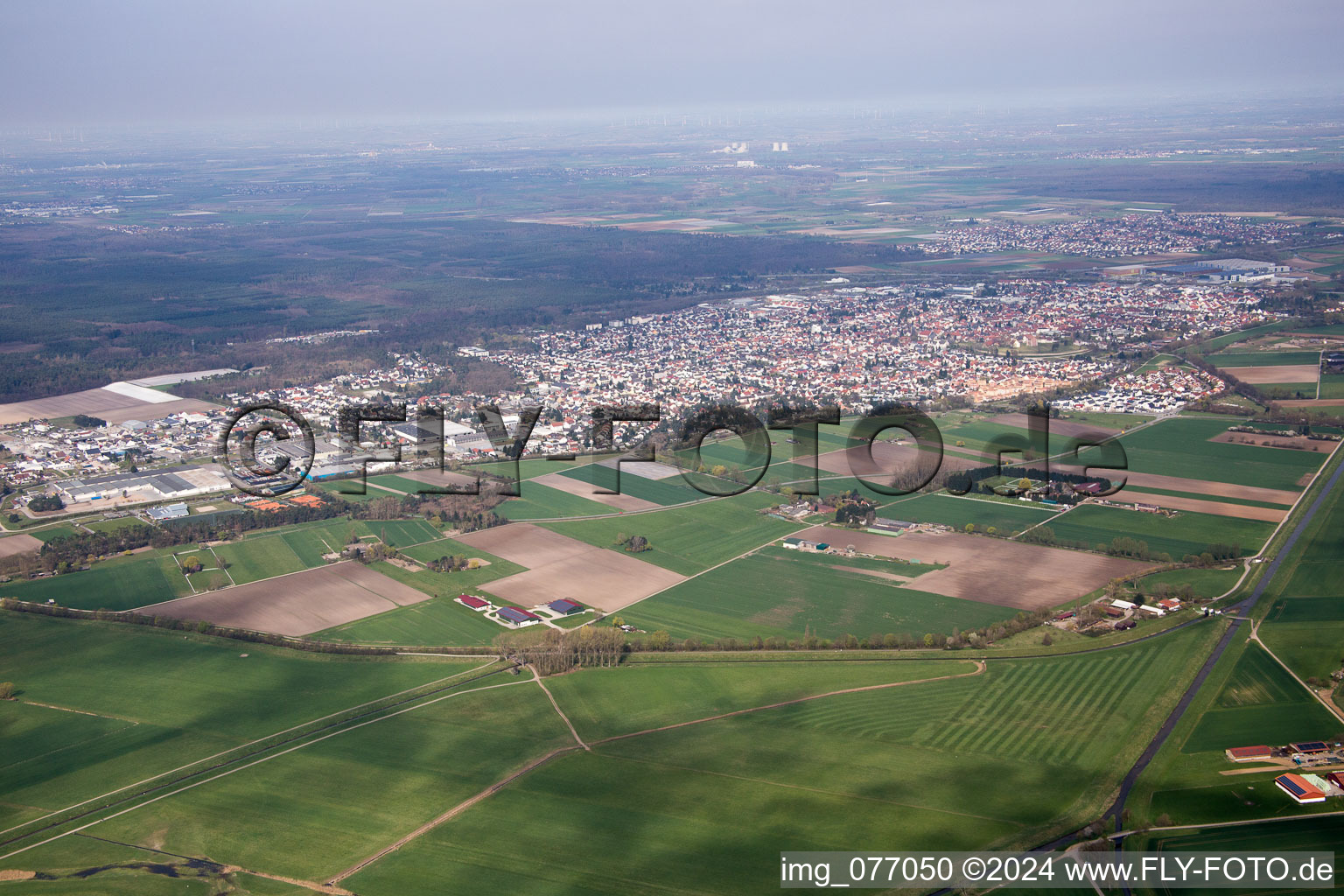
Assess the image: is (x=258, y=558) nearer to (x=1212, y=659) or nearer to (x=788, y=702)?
(x=788, y=702)

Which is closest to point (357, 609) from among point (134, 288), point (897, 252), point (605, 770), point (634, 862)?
point (605, 770)

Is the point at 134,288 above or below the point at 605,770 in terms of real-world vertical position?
above

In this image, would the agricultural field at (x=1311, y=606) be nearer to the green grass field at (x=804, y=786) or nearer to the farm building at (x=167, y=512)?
the green grass field at (x=804, y=786)

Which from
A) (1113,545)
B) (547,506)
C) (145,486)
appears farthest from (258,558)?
(1113,545)

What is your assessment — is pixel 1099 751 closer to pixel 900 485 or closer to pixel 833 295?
pixel 900 485

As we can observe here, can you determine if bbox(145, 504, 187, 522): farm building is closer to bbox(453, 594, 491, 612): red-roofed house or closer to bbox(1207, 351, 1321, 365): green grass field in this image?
bbox(453, 594, 491, 612): red-roofed house

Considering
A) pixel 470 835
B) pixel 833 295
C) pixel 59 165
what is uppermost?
pixel 59 165

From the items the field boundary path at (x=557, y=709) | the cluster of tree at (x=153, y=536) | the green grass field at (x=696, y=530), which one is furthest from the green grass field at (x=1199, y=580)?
the cluster of tree at (x=153, y=536)

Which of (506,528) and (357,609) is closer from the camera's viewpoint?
(357,609)
